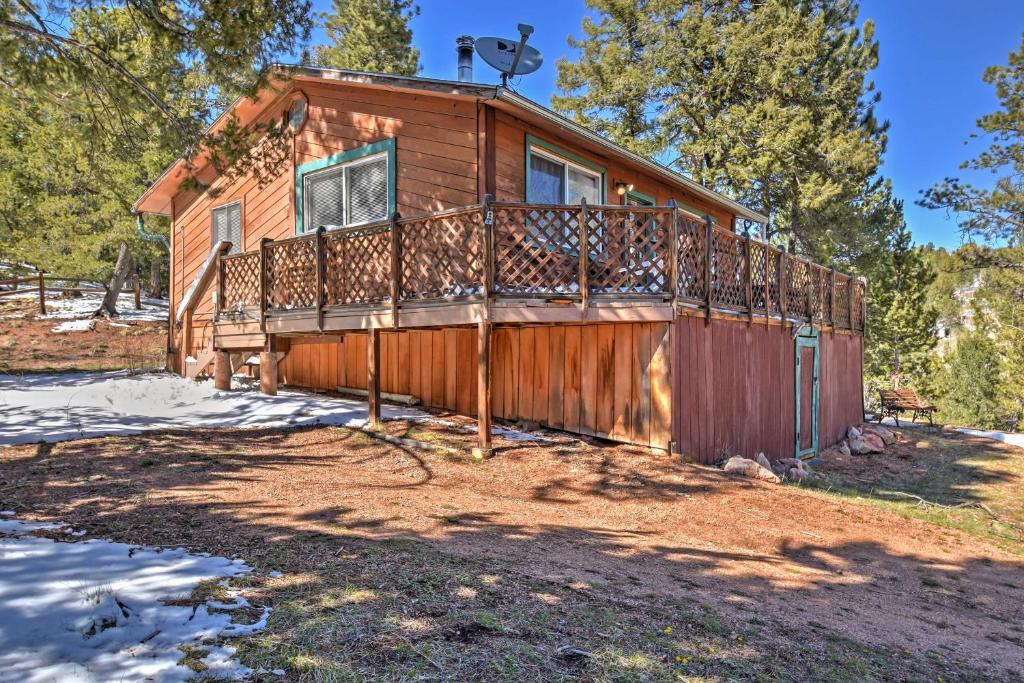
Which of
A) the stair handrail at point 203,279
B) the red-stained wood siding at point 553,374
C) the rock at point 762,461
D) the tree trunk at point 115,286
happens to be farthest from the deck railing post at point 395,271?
the tree trunk at point 115,286

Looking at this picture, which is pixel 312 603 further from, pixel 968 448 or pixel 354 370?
pixel 968 448

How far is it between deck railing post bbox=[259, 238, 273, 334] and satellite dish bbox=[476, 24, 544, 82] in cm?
470

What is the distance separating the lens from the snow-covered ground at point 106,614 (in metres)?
2.22

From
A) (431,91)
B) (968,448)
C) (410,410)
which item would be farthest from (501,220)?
(968,448)

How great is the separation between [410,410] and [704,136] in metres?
18.0

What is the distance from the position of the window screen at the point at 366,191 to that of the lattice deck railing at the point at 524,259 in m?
1.33

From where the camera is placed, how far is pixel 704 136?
2248 centimetres

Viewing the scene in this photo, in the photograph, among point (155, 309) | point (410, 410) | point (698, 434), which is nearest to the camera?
point (698, 434)

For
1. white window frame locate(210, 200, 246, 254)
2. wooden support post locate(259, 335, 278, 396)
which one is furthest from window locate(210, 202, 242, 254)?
wooden support post locate(259, 335, 278, 396)

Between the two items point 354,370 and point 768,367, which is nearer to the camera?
point 768,367

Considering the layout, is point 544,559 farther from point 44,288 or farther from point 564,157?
point 44,288

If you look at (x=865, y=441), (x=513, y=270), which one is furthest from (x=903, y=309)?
(x=513, y=270)

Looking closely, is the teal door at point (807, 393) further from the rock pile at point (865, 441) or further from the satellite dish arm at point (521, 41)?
the satellite dish arm at point (521, 41)

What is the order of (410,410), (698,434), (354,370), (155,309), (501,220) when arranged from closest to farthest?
(501,220), (698,434), (410,410), (354,370), (155,309)
